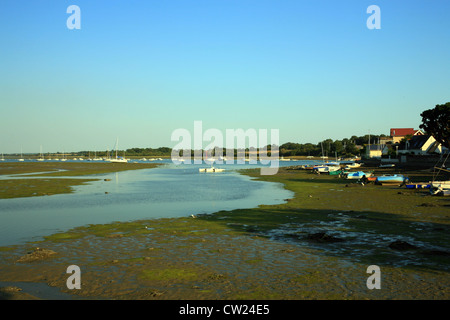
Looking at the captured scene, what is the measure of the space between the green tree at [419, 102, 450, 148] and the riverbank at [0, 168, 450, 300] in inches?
1718

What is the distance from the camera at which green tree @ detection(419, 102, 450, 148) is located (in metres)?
60.9

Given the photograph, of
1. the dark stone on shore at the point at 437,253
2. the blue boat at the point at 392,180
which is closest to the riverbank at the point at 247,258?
the dark stone on shore at the point at 437,253

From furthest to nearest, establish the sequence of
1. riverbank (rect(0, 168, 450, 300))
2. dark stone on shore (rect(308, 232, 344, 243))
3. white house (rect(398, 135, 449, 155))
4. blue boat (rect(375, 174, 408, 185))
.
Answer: white house (rect(398, 135, 449, 155)), blue boat (rect(375, 174, 408, 185)), dark stone on shore (rect(308, 232, 344, 243)), riverbank (rect(0, 168, 450, 300))

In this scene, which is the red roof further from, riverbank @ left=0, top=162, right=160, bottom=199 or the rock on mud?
the rock on mud

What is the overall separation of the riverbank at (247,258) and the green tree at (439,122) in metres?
43.6

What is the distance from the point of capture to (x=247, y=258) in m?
14.9

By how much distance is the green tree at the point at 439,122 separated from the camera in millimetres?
60875

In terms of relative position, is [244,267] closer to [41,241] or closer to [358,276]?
[358,276]

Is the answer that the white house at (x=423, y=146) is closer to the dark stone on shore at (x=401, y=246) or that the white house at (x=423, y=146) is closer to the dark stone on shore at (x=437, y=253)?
the dark stone on shore at (x=401, y=246)

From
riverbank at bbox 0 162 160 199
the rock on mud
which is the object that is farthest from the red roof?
the rock on mud

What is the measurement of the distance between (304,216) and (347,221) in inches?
120

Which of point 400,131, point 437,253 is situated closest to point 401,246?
point 437,253
